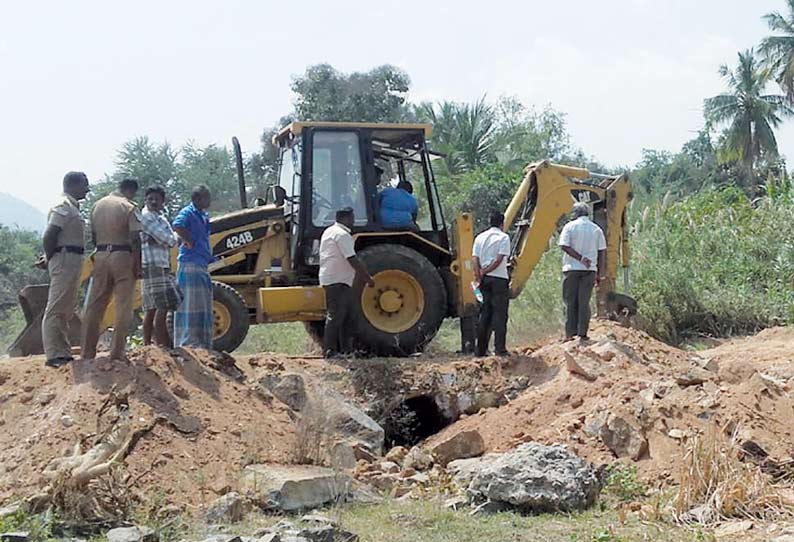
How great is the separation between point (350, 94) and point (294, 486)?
24.8 meters

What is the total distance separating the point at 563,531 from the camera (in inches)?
230

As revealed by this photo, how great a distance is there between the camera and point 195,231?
884 centimetres

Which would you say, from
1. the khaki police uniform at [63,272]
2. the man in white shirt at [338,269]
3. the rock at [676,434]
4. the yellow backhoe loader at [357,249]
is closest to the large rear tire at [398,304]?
the yellow backhoe loader at [357,249]

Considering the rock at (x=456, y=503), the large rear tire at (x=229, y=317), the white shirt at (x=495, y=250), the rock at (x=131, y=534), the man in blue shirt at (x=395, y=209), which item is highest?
the man in blue shirt at (x=395, y=209)

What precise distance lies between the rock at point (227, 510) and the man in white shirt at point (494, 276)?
4.31 meters

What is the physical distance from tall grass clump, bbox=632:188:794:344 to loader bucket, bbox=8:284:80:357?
24.7 ft

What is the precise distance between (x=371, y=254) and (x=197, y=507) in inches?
173

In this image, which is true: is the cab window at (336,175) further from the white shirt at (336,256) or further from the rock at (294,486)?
the rock at (294,486)

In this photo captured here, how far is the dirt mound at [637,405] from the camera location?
7.21m

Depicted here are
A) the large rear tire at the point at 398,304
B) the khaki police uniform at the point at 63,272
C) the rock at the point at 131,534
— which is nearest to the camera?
the rock at the point at 131,534

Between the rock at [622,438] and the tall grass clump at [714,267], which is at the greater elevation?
the tall grass clump at [714,267]

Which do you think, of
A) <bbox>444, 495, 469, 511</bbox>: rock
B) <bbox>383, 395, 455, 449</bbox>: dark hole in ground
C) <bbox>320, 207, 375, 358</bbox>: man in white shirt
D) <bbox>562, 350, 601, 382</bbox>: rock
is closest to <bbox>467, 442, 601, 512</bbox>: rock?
<bbox>444, 495, 469, 511</bbox>: rock

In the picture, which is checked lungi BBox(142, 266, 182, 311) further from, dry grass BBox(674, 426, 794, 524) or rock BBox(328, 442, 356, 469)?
dry grass BBox(674, 426, 794, 524)

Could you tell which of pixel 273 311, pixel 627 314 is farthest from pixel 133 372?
pixel 627 314
